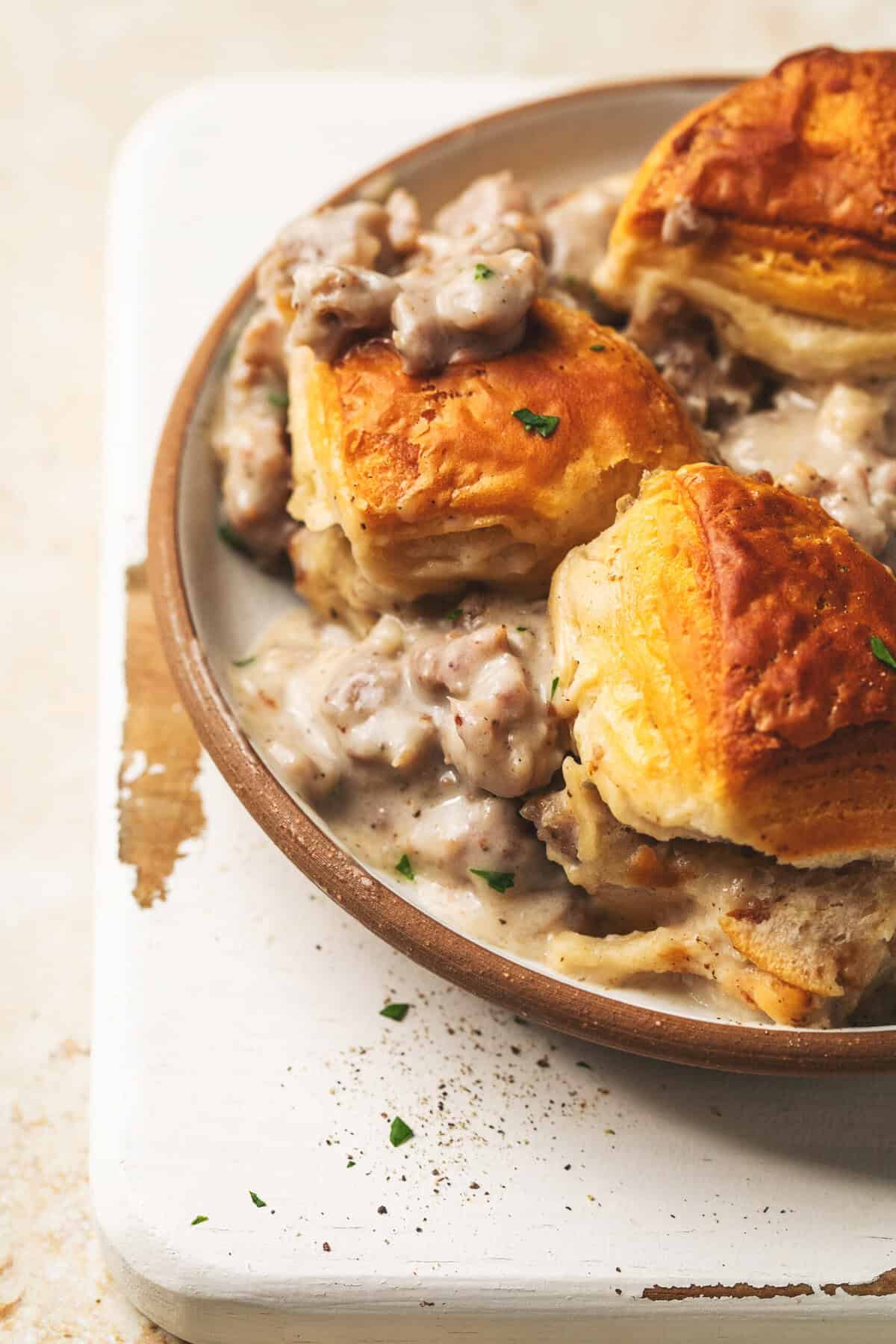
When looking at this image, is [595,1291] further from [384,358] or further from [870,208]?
[870,208]

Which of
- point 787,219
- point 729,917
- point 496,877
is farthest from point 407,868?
point 787,219

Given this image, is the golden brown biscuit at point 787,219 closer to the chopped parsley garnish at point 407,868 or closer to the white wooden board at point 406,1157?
the chopped parsley garnish at point 407,868

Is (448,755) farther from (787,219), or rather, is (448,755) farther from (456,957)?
(787,219)

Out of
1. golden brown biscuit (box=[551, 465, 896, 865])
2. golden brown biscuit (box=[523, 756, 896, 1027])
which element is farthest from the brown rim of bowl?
golden brown biscuit (box=[551, 465, 896, 865])

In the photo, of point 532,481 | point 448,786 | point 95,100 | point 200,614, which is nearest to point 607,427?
point 532,481

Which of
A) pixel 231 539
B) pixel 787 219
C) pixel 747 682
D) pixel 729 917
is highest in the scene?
pixel 787 219

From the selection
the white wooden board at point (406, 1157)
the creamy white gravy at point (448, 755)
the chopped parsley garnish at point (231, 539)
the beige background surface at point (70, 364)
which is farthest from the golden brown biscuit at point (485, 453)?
the beige background surface at point (70, 364)

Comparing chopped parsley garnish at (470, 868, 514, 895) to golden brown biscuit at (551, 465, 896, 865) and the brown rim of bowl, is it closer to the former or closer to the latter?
the brown rim of bowl

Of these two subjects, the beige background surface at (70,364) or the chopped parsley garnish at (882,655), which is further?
the beige background surface at (70,364)
